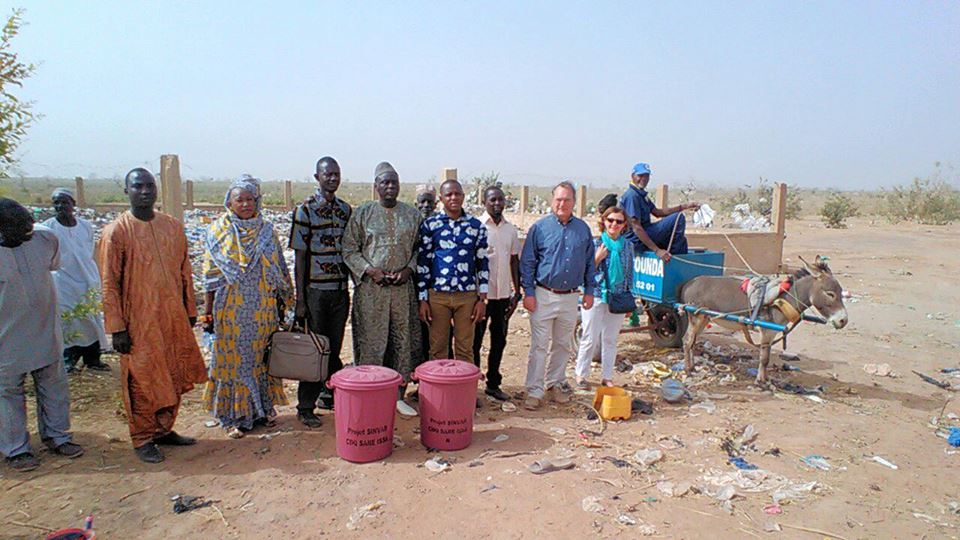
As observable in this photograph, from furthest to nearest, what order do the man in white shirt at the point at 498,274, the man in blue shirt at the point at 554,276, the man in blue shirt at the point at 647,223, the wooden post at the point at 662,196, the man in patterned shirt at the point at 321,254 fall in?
the wooden post at the point at 662,196 < the man in blue shirt at the point at 647,223 < the man in white shirt at the point at 498,274 < the man in blue shirt at the point at 554,276 < the man in patterned shirt at the point at 321,254

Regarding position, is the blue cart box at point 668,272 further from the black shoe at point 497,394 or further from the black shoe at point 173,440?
the black shoe at point 173,440

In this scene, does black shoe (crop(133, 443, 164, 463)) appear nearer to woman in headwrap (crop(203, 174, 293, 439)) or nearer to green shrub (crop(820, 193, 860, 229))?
woman in headwrap (crop(203, 174, 293, 439))

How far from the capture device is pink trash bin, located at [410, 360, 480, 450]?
434 cm

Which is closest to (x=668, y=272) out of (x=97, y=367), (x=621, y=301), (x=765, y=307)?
(x=765, y=307)

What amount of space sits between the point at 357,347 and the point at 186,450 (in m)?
1.51

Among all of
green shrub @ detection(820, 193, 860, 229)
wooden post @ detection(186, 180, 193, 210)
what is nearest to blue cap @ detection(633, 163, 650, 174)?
wooden post @ detection(186, 180, 193, 210)

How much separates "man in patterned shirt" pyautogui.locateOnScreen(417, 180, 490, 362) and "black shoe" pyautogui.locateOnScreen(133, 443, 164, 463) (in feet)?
7.34

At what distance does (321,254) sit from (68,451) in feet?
7.65

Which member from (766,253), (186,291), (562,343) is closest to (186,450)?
(186,291)

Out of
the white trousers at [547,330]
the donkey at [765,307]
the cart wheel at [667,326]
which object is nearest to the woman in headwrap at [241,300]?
the white trousers at [547,330]

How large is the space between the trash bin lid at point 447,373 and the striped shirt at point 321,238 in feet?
3.62

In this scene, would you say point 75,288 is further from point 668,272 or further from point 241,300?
point 668,272

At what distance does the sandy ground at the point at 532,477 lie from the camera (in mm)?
3555

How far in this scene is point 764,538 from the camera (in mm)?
3443
